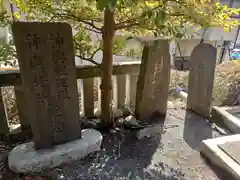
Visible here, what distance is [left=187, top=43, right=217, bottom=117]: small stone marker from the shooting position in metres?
2.73

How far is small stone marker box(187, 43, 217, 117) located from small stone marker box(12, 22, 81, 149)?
1.80 meters

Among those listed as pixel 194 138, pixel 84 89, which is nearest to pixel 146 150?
pixel 194 138

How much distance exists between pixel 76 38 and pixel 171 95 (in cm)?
246

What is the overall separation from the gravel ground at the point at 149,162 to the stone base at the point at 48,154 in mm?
76

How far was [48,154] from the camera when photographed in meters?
Answer: 1.86

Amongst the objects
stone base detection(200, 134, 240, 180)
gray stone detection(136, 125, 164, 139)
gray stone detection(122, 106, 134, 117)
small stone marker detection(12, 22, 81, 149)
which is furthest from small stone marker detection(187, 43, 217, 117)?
small stone marker detection(12, 22, 81, 149)

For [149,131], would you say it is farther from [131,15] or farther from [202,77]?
[131,15]

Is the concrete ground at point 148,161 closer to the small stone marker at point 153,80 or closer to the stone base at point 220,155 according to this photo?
the stone base at point 220,155

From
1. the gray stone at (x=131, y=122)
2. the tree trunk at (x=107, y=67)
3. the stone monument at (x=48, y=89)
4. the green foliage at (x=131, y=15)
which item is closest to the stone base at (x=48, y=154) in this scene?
the stone monument at (x=48, y=89)

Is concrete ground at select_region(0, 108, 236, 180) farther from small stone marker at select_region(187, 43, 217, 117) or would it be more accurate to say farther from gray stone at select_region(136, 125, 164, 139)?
small stone marker at select_region(187, 43, 217, 117)

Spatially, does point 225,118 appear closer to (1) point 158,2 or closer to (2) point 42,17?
(1) point 158,2

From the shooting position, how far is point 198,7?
1.86 m

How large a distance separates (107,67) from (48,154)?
1.08 meters

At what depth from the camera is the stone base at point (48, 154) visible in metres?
1.77
